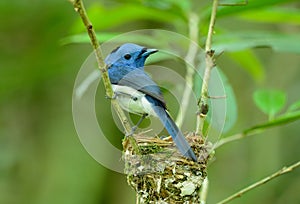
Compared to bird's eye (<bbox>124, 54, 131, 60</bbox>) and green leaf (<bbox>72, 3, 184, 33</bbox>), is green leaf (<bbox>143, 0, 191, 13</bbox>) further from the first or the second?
bird's eye (<bbox>124, 54, 131, 60</bbox>)

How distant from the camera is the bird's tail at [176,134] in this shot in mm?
2062

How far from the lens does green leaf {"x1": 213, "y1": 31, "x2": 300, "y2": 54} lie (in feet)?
8.62

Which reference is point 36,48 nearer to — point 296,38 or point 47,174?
point 47,174

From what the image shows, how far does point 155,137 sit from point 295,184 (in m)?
2.48

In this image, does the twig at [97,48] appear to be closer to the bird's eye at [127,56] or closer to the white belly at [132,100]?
the white belly at [132,100]

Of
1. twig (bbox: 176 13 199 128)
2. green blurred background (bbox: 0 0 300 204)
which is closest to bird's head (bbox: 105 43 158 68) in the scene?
twig (bbox: 176 13 199 128)

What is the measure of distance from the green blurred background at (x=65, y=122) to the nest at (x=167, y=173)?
2.56 meters

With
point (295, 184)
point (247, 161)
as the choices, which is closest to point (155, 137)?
point (295, 184)

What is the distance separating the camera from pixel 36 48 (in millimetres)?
5316

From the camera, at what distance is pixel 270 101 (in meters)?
2.45

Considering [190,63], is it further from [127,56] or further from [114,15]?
[114,15]

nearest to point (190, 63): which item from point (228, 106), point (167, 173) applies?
point (228, 106)

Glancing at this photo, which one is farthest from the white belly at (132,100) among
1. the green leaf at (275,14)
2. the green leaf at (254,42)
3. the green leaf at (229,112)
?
→ the green leaf at (275,14)

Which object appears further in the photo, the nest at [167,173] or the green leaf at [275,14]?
the green leaf at [275,14]
